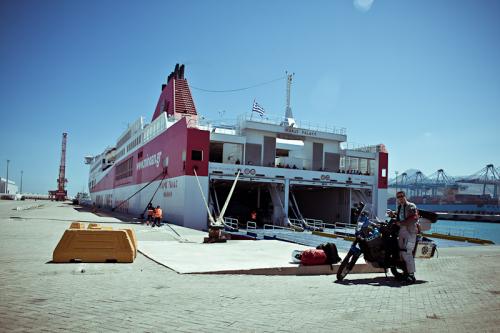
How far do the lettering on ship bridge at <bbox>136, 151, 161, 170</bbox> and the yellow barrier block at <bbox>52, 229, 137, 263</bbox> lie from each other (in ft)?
77.3

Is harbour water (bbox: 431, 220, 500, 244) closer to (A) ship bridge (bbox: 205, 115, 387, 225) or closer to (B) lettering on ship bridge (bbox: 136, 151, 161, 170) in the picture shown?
(A) ship bridge (bbox: 205, 115, 387, 225)

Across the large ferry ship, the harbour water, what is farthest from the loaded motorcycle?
the harbour water

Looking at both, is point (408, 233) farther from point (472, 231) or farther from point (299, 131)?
point (472, 231)

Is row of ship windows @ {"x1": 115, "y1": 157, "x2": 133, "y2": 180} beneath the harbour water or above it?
above

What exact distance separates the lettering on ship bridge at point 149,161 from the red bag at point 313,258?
81.4ft

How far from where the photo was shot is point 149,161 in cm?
3622

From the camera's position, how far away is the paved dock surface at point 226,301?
4.63 metres

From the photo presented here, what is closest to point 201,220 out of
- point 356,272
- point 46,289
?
point 356,272

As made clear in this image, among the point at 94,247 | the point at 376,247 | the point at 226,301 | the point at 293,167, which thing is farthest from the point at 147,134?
the point at 226,301

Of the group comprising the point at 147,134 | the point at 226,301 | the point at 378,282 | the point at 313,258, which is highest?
the point at 147,134

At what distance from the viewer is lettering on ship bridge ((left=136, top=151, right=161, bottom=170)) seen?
32787 millimetres

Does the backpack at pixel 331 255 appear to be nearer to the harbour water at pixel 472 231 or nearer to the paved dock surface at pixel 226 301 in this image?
the paved dock surface at pixel 226 301

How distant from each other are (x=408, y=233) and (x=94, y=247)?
656cm

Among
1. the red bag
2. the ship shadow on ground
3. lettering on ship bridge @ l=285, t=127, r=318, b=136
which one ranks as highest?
lettering on ship bridge @ l=285, t=127, r=318, b=136
